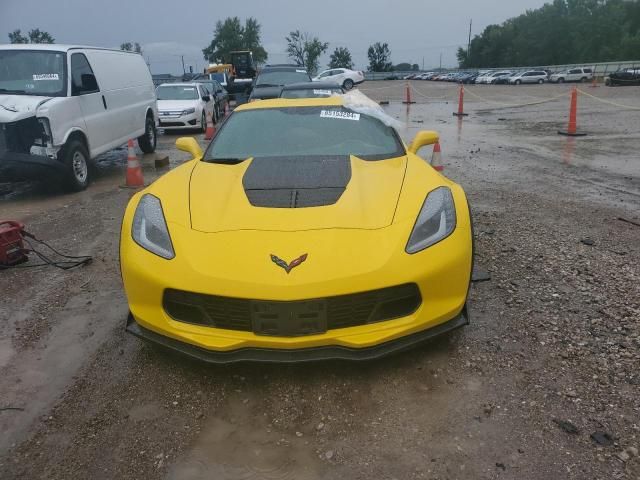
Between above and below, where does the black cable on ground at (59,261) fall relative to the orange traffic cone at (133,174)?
below

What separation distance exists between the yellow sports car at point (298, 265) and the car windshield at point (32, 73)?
17.0 feet

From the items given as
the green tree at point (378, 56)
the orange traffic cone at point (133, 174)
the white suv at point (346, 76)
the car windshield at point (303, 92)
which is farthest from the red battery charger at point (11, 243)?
the green tree at point (378, 56)

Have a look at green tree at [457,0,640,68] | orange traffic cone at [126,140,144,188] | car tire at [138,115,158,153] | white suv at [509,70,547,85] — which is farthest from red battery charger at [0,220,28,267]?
green tree at [457,0,640,68]

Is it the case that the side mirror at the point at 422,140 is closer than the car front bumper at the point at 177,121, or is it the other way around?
the side mirror at the point at 422,140

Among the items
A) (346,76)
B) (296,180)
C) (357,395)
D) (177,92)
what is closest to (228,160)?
(296,180)

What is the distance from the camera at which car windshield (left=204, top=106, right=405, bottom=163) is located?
12.8 ft

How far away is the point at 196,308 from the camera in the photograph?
2.62 m

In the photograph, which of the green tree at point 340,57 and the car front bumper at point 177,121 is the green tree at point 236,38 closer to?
the green tree at point 340,57

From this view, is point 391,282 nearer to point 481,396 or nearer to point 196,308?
point 481,396

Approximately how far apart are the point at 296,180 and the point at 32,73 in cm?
605

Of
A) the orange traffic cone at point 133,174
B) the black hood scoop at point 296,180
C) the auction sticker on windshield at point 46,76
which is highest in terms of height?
the auction sticker on windshield at point 46,76

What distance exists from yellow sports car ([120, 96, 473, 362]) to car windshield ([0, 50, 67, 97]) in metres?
5.19

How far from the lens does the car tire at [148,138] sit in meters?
10.9

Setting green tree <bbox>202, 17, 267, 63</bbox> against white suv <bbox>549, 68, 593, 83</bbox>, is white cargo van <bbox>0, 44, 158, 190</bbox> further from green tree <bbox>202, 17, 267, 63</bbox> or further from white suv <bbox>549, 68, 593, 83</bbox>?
green tree <bbox>202, 17, 267, 63</bbox>
